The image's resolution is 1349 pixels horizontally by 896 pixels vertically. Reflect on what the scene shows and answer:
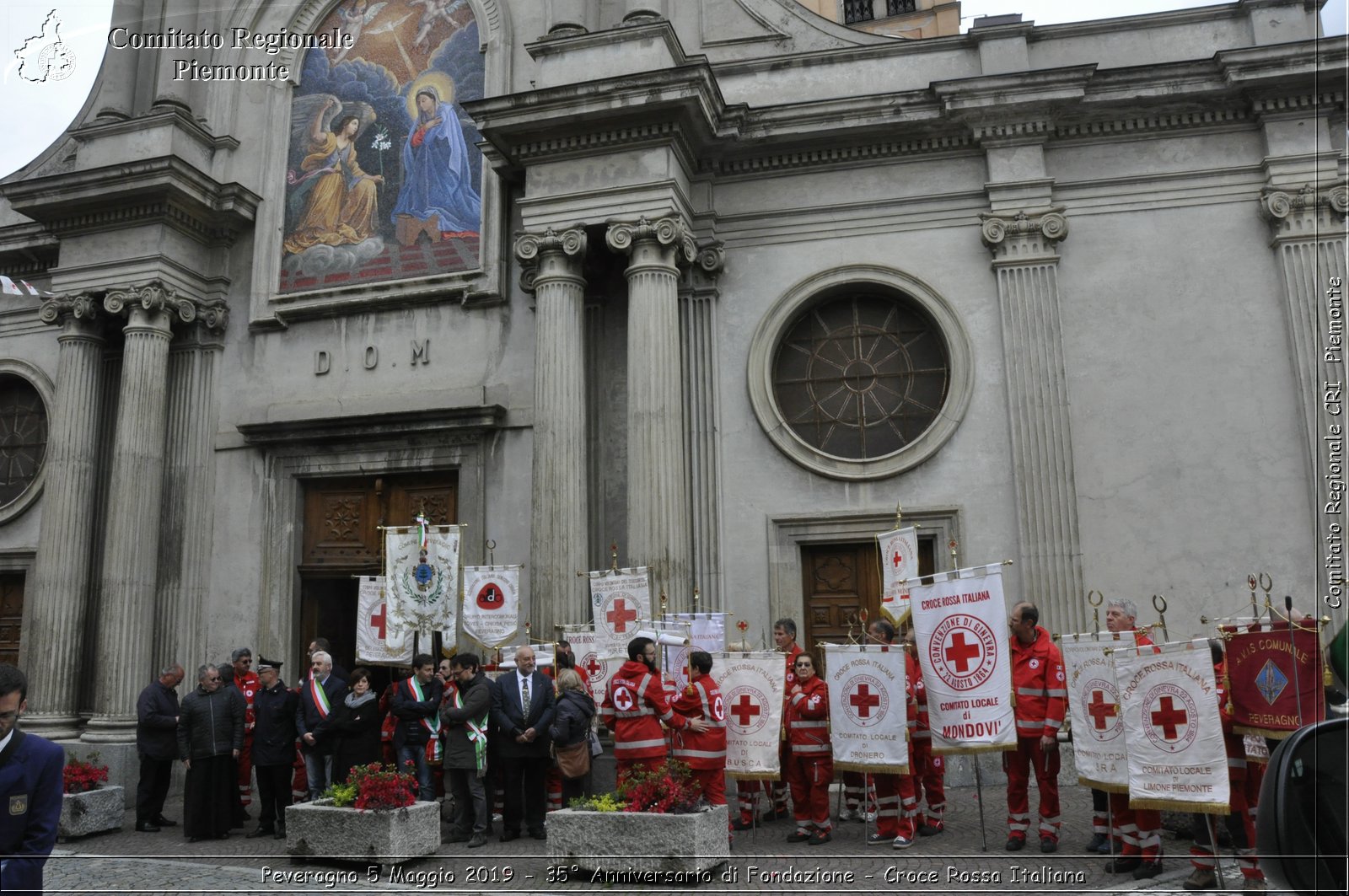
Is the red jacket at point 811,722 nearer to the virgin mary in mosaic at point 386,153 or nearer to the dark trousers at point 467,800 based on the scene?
the dark trousers at point 467,800

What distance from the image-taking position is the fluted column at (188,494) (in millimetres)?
15305

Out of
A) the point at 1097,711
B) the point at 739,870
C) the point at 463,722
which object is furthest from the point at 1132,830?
the point at 463,722

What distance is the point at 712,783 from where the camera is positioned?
9.02m

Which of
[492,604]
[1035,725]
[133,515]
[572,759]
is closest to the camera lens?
[1035,725]

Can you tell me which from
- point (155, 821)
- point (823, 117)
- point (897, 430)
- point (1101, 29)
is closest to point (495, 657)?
point (155, 821)

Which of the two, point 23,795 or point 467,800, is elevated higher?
point 23,795

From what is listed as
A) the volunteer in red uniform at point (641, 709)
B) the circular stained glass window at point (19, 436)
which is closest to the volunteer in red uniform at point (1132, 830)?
the volunteer in red uniform at point (641, 709)

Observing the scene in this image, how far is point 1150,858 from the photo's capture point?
293 inches

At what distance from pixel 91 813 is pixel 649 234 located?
9382mm

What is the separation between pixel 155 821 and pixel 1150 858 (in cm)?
1038

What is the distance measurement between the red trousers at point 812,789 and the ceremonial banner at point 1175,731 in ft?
8.98

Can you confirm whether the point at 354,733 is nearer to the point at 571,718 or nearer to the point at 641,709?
the point at 571,718

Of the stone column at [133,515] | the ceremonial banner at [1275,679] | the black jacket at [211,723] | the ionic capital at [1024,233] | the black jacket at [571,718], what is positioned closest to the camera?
the ceremonial banner at [1275,679]

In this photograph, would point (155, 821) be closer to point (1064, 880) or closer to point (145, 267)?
point (145, 267)
